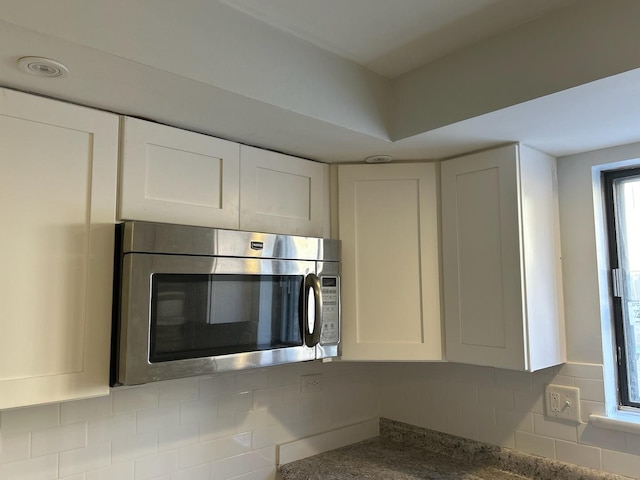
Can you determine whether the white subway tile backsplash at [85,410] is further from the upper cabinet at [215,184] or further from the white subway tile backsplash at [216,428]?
the upper cabinet at [215,184]

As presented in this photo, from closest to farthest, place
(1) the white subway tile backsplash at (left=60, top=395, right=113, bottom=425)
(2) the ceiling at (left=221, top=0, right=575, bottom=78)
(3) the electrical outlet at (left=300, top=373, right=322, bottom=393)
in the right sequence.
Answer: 1. (2) the ceiling at (left=221, top=0, right=575, bottom=78)
2. (1) the white subway tile backsplash at (left=60, top=395, right=113, bottom=425)
3. (3) the electrical outlet at (left=300, top=373, right=322, bottom=393)

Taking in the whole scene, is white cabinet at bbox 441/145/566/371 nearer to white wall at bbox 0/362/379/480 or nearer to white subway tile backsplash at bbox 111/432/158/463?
white wall at bbox 0/362/379/480

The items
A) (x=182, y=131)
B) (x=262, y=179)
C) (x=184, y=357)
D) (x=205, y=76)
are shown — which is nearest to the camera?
(x=205, y=76)

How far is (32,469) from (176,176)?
952 millimetres

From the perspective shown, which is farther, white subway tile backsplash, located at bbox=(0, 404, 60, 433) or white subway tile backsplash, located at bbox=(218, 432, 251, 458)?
white subway tile backsplash, located at bbox=(218, 432, 251, 458)

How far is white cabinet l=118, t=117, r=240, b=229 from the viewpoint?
1.38 metres

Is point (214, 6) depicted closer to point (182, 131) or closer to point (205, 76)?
point (205, 76)

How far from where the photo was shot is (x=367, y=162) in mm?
1927

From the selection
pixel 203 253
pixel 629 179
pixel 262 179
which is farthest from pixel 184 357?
pixel 629 179

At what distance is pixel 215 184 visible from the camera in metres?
1.57

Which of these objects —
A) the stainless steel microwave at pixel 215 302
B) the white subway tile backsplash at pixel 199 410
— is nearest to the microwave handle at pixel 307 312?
the stainless steel microwave at pixel 215 302

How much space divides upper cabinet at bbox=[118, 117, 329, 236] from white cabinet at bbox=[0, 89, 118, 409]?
76 mm

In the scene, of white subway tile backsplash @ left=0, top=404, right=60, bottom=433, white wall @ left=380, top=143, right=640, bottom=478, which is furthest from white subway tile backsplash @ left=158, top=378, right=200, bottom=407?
white wall @ left=380, top=143, right=640, bottom=478

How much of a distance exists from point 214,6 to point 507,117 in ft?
2.90
